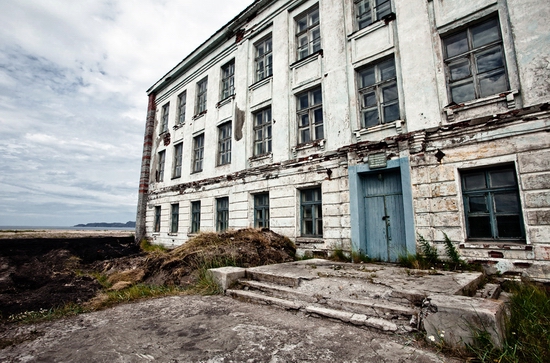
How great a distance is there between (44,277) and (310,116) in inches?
352

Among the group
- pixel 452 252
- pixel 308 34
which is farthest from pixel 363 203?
pixel 308 34

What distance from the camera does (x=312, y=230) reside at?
8.72 m

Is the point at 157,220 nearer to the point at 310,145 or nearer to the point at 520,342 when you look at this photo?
the point at 310,145

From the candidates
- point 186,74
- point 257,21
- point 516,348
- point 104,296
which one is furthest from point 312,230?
point 186,74

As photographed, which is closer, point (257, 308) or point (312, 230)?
point (257, 308)

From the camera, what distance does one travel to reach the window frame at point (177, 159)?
1537cm

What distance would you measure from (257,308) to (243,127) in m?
8.42

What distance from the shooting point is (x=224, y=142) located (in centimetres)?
1266

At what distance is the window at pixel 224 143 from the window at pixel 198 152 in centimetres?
162

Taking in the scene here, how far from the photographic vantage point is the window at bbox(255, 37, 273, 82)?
11.3 meters

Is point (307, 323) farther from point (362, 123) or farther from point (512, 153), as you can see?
point (362, 123)

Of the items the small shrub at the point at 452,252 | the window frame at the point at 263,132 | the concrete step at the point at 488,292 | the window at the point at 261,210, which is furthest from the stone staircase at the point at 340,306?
the window frame at the point at 263,132

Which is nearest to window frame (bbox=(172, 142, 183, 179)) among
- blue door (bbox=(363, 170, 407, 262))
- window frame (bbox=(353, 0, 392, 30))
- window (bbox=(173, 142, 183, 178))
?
window (bbox=(173, 142, 183, 178))

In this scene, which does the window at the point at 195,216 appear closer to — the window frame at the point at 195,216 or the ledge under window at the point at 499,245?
the window frame at the point at 195,216
